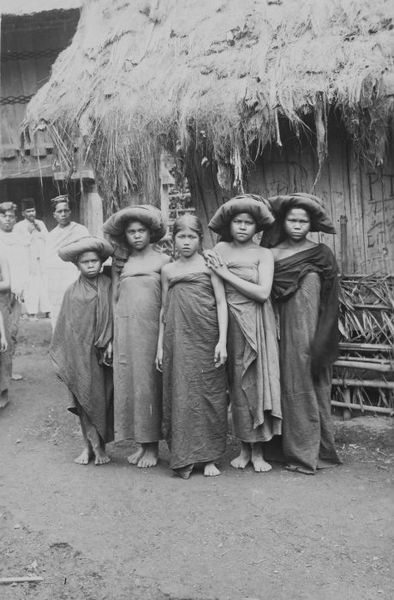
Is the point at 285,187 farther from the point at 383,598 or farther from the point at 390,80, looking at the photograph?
the point at 383,598

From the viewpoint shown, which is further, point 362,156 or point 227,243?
point 362,156

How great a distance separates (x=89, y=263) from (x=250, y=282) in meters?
1.13

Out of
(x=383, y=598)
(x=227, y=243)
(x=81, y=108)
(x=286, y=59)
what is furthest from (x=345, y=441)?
(x=81, y=108)

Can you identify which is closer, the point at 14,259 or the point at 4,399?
the point at 4,399

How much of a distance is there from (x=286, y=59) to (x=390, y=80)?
0.90 metres

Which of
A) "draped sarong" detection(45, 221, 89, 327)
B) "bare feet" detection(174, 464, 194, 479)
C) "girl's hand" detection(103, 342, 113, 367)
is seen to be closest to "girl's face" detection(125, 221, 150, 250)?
"girl's hand" detection(103, 342, 113, 367)

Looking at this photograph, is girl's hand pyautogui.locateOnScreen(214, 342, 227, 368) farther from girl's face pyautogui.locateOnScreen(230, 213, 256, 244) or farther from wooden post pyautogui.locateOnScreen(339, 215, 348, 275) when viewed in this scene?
wooden post pyautogui.locateOnScreen(339, 215, 348, 275)

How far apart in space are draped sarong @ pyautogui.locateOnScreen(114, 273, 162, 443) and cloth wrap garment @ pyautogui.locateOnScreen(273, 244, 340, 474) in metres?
0.87

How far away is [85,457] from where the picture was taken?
14.9 feet

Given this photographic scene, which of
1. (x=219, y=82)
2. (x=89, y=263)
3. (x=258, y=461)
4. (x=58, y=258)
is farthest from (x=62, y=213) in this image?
(x=258, y=461)

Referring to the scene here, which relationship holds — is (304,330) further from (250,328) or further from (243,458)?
(243,458)

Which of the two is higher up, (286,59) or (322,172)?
(286,59)

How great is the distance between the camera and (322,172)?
571 cm

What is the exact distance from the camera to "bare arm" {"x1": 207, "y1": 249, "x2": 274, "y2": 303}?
411cm
